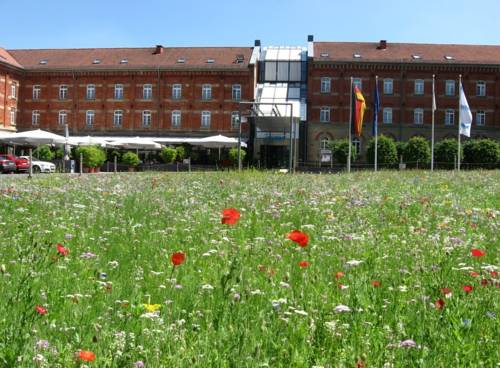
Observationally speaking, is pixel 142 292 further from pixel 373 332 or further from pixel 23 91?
pixel 23 91

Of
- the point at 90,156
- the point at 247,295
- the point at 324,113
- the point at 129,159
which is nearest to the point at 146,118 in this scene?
the point at 129,159

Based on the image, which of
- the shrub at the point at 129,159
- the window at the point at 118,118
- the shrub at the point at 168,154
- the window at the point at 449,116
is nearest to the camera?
the shrub at the point at 129,159

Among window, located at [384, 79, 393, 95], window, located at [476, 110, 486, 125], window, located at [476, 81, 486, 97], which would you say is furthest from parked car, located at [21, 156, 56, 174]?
window, located at [476, 81, 486, 97]

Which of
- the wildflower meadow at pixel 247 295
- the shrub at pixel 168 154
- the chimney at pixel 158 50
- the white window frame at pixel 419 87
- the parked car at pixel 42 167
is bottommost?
the wildflower meadow at pixel 247 295

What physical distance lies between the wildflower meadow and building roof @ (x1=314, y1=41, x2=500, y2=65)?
48.4 meters

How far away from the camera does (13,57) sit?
5731 centimetres

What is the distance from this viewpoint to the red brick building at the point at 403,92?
51969 mm

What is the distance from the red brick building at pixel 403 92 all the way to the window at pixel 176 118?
480 inches

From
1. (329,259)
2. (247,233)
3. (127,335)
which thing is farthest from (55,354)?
(247,233)

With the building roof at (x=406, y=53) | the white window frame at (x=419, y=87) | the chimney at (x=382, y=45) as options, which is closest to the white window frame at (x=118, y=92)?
the building roof at (x=406, y=53)

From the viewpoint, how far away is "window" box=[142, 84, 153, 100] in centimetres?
5409

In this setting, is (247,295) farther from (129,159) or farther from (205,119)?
(205,119)

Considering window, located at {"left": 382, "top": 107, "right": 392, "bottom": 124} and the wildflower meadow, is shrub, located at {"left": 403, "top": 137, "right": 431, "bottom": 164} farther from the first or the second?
the wildflower meadow

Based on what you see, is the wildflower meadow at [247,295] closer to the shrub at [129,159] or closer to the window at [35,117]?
the shrub at [129,159]
